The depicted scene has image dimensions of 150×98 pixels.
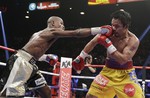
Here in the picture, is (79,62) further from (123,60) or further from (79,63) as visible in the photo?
(123,60)

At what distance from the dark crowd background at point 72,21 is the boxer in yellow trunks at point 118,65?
6620 millimetres

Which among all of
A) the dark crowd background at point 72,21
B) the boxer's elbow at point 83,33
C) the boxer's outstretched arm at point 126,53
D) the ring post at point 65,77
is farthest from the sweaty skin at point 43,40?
the dark crowd background at point 72,21

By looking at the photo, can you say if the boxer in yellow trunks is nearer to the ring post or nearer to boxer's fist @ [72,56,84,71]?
boxer's fist @ [72,56,84,71]

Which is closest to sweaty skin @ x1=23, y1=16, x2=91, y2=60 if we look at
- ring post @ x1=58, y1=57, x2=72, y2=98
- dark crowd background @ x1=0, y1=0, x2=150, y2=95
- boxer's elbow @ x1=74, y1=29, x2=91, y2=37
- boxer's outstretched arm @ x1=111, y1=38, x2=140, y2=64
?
boxer's elbow @ x1=74, y1=29, x2=91, y2=37

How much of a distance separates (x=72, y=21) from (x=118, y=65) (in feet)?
30.9

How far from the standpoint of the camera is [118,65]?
7.42 ft

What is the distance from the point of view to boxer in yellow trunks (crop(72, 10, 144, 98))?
2.15 meters

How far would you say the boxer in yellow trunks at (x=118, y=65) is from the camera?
7.06 ft

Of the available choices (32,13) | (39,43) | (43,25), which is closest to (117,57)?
(39,43)

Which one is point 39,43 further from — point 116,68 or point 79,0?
point 79,0

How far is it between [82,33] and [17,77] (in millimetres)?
625

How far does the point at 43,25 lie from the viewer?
1209 cm

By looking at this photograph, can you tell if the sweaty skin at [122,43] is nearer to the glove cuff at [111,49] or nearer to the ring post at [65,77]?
the glove cuff at [111,49]

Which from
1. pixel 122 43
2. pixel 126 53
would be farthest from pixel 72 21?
pixel 126 53
